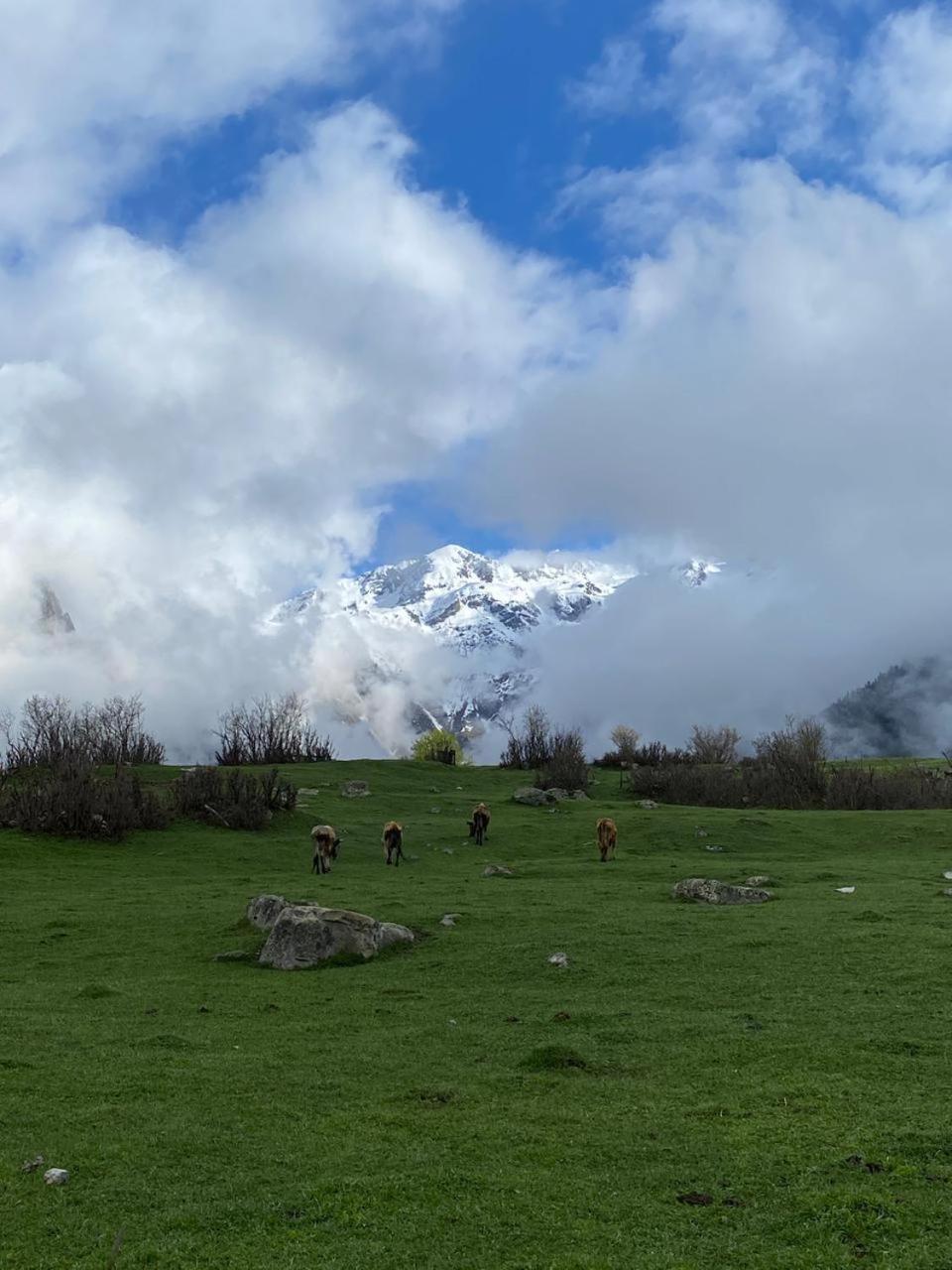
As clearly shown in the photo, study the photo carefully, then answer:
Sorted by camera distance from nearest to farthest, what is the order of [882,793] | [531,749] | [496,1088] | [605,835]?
[496,1088] → [605,835] → [882,793] → [531,749]

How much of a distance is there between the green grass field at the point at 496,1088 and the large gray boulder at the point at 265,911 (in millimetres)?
547

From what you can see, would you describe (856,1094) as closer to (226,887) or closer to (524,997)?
(524,997)

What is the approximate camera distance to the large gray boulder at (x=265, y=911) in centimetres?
2106

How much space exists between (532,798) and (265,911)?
1180 inches

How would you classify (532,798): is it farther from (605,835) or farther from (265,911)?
(265,911)

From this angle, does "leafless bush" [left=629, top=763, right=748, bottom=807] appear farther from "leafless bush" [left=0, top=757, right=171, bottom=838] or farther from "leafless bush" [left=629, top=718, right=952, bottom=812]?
"leafless bush" [left=0, top=757, right=171, bottom=838]

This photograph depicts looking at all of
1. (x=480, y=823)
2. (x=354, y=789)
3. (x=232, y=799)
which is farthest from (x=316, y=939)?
(x=354, y=789)

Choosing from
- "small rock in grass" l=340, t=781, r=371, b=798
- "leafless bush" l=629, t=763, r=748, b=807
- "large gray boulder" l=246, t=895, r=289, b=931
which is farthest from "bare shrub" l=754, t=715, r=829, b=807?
"large gray boulder" l=246, t=895, r=289, b=931

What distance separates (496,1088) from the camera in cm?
1123

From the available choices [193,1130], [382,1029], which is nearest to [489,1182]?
[193,1130]

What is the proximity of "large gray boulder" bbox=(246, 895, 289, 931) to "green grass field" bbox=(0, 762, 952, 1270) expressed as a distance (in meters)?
0.55

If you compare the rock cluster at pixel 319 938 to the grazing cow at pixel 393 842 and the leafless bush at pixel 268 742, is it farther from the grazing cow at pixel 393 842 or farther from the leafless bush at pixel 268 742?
the leafless bush at pixel 268 742

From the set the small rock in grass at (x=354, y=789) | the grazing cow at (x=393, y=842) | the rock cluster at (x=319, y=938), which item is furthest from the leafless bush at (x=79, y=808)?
the rock cluster at (x=319, y=938)

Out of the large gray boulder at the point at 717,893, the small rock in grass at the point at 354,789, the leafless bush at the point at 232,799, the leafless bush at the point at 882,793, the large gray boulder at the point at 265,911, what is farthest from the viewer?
the leafless bush at the point at 882,793
